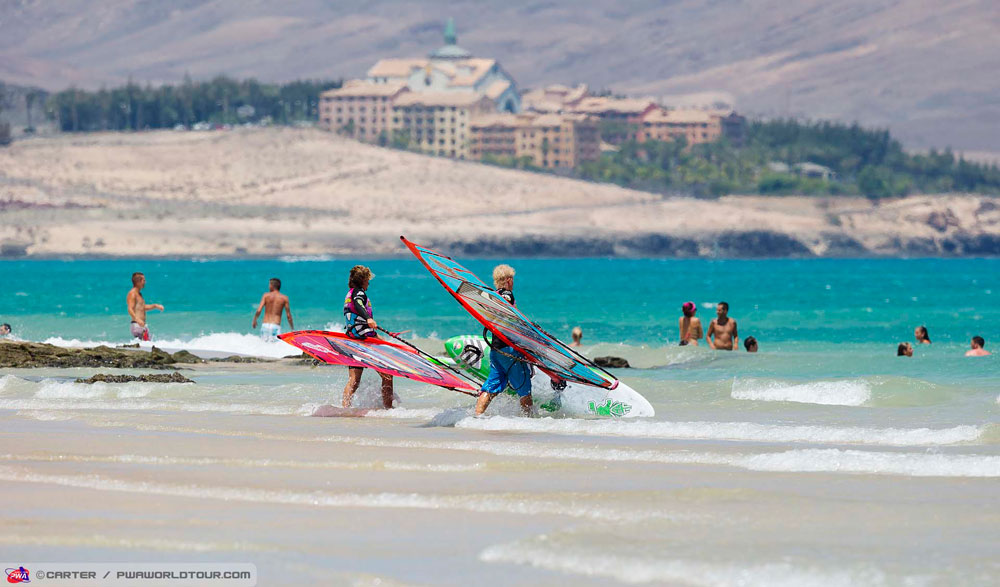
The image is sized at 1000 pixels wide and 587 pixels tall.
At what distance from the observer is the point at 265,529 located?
7.97m

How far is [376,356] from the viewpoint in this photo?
45.7 ft

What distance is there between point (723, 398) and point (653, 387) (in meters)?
1.48

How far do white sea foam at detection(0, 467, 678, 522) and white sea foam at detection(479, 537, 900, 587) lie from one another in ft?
3.03

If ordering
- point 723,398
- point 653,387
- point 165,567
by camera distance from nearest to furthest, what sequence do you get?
1. point 165,567
2. point 723,398
3. point 653,387

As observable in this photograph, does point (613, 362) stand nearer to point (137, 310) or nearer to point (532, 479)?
point (137, 310)

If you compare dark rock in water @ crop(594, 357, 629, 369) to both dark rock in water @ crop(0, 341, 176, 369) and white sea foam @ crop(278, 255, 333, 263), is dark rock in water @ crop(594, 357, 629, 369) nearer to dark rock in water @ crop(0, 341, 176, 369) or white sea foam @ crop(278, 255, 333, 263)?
dark rock in water @ crop(0, 341, 176, 369)

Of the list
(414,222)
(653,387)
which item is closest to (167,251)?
(414,222)

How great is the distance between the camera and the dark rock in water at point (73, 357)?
2030 centimetres

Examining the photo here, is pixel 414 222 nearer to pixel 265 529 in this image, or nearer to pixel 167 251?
pixel 167 251

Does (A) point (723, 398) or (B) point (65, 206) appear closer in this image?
(A) point (723, 398)

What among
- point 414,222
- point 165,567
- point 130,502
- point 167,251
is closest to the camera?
point 165,567

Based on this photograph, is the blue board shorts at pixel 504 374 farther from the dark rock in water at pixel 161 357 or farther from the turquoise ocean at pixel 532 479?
the dark rock in water at pixel 161 357

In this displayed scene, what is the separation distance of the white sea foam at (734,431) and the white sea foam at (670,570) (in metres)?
4.69

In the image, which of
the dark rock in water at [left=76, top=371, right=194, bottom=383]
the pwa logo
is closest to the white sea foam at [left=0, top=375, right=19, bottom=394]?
the dark rock in water at [left=76, top=371, right=194, bottom=383]
